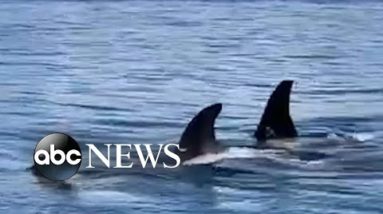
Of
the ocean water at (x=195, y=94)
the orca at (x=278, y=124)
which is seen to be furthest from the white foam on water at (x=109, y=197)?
the orca at (x=278, y=124)

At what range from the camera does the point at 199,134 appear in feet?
21.9

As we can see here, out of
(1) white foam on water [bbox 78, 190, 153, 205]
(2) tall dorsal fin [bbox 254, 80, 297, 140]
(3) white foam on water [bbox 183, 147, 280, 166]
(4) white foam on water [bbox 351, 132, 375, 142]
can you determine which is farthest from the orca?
(1) white foam on water [bbox 78, 190, 153, 205]

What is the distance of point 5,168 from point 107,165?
55 centimetres

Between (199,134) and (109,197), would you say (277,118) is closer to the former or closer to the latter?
(199,134)

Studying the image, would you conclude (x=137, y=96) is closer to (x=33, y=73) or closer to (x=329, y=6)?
(x=33, y=73)

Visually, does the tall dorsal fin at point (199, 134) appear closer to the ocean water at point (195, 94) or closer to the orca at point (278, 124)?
the ocean water at point (195, 94)

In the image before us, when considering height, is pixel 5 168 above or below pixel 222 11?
below

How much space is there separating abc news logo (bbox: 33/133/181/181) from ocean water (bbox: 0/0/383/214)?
0.08 metres

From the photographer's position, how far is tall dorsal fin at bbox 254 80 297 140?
7145mm

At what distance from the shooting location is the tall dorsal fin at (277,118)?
23.4 feet

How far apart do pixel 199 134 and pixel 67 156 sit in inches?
30.1

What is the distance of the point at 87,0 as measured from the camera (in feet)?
37.5

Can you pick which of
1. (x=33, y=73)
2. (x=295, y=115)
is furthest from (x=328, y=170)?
(x=33, y=73)

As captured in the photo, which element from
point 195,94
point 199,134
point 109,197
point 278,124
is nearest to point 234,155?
point 199,134
